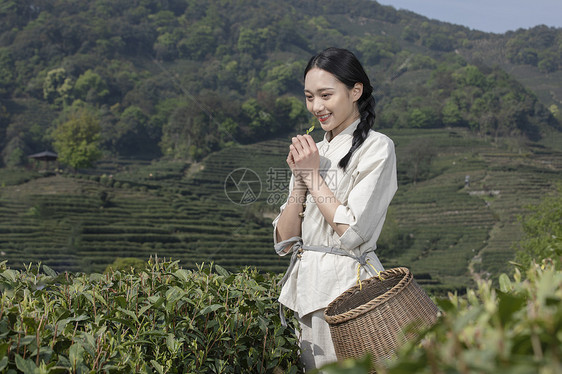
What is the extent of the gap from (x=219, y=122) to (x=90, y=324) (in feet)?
200

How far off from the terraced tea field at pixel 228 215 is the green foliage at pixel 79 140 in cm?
214

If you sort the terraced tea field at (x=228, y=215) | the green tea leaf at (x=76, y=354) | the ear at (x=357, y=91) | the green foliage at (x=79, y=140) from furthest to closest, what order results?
the green foliage at (x=79, y=140)
the terraced tea field at (x=228, y=215)
the ear at (x=357, y=91)
the green tea leaf at (x=76, y=354)

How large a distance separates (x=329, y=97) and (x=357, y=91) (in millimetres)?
103

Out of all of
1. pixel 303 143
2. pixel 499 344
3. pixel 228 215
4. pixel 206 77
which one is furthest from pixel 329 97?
pixel 206 77

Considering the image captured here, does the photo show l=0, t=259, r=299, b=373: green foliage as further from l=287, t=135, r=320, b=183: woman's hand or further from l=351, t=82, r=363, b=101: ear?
l=351, t=82, r=363, b=101: ear

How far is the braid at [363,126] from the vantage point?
5.16ft

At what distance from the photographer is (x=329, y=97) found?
1.64 meters

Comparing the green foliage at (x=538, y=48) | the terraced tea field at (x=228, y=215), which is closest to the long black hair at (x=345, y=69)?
the terraced tea field at (x=228, y=215)

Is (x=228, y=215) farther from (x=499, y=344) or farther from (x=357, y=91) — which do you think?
(x=499, y=344)

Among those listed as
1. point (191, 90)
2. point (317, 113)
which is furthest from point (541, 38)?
point (317, 113)

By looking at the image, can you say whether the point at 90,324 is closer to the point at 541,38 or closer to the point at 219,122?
the point at 219,122

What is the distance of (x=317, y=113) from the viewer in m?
1.66

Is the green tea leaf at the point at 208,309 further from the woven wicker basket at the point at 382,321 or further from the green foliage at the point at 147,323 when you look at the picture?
the woven wicker basket at the point at 382,321

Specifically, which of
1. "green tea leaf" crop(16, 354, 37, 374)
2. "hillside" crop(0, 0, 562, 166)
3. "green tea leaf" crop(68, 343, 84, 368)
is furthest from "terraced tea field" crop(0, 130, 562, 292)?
"green tea leaf" crop(16, 354, 37, 374)
